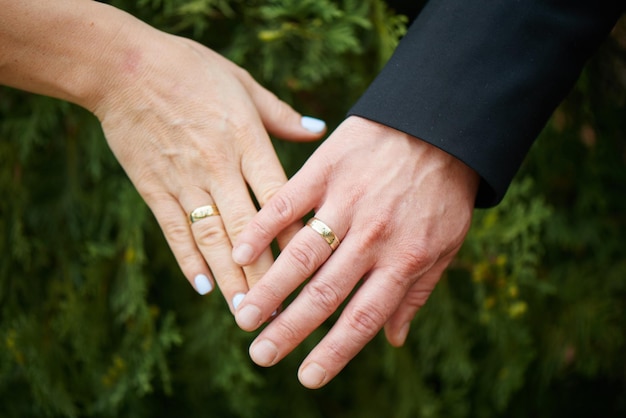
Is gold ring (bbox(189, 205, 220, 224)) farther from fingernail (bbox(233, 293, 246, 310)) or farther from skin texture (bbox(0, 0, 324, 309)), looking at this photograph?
fingernail (bbox(233, 293, 246, 310))

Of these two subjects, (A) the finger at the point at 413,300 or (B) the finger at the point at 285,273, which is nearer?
(B) the finger at the point at 285,273

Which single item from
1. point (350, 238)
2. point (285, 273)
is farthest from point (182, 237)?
point (350, 238)

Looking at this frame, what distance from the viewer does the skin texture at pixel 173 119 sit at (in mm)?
1223

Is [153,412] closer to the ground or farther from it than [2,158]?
closer to the ground

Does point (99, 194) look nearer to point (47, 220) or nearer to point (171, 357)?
point (47, 220)

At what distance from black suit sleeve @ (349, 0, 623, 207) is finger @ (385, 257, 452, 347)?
0.83ft

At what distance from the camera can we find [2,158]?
75.4 inches

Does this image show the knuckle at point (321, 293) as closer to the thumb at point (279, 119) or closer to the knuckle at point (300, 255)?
the knuckle at point (300, 255)

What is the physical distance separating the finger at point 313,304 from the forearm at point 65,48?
62 cm

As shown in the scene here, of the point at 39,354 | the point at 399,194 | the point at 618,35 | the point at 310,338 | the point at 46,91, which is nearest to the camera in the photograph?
the point at 399,194

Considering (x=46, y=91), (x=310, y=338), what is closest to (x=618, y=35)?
(x=310, y=338)

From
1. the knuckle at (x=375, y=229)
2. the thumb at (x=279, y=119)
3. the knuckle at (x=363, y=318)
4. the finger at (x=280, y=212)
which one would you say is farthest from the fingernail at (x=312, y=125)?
the knuckle at (x=363, y=318)

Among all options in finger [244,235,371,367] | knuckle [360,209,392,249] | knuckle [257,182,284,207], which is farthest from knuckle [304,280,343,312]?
knuckle [257,182,284,207]

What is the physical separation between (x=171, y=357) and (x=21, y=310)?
1.92 feet
